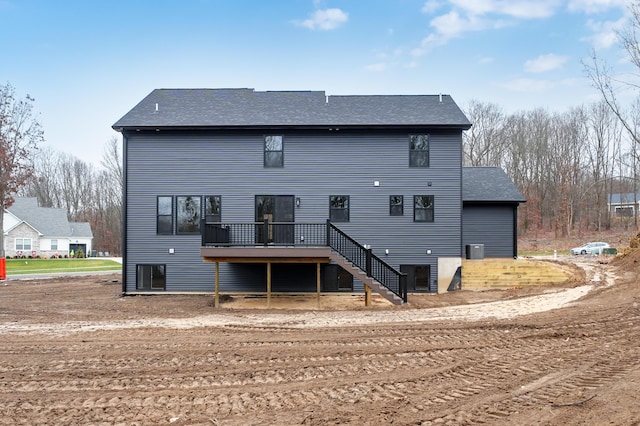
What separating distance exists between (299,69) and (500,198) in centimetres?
2012

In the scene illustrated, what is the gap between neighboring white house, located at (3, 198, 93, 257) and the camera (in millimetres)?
52312

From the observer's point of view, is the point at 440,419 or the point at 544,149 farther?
the point at 544,149

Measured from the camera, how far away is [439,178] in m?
20.0

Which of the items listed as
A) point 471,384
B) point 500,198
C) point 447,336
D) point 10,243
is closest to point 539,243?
point 500,198

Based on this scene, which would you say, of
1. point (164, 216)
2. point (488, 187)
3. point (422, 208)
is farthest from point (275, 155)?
point (488, 187)

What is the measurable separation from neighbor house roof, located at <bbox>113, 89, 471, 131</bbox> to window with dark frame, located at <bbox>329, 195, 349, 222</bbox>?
3.01 meters

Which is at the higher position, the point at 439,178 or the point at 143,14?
the point at 143,14

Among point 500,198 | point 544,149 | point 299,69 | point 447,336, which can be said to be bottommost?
point 447,336

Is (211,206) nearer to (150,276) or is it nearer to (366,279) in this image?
(150,276)

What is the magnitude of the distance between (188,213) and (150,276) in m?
3.05

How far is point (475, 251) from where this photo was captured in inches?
861

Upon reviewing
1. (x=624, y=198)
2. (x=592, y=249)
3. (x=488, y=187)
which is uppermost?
(x=624, y=198)

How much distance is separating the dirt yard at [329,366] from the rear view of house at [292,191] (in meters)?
4.01

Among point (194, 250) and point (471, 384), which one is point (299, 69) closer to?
point (194, 250)
